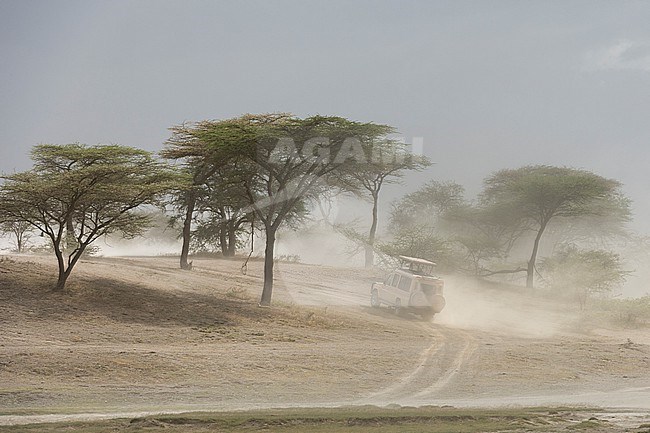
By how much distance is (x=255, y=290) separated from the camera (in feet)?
116

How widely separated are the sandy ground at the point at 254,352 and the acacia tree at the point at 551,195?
15.0m

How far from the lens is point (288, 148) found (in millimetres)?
29016

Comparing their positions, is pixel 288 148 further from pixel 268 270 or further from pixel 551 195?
pixel 551 195

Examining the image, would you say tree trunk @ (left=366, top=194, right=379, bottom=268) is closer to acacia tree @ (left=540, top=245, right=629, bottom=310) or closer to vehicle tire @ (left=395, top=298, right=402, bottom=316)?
acacia tree @ (left=540, top=245, right=629, bottom=310)

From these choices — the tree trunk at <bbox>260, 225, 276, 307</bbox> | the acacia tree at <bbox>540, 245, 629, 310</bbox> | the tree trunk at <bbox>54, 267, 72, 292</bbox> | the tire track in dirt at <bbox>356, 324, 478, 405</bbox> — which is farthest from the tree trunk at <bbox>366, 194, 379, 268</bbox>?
the tree trunk at <bbox>54, 267, 72, 292</bbox>

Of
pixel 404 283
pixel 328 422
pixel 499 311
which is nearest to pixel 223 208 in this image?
pixel 499 311

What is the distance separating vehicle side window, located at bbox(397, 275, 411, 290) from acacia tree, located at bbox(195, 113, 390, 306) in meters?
5.74

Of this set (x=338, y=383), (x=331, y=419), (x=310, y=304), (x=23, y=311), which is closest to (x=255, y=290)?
(x=310, y=304)

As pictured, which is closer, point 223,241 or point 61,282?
point 61,282

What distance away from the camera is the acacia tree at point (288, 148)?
1120 inches

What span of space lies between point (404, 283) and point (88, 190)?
14158 mm

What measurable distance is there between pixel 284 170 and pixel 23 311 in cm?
1116

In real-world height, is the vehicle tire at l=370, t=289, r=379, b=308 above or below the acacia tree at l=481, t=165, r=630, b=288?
below

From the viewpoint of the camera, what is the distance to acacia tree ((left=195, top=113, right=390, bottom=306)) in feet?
93.3
